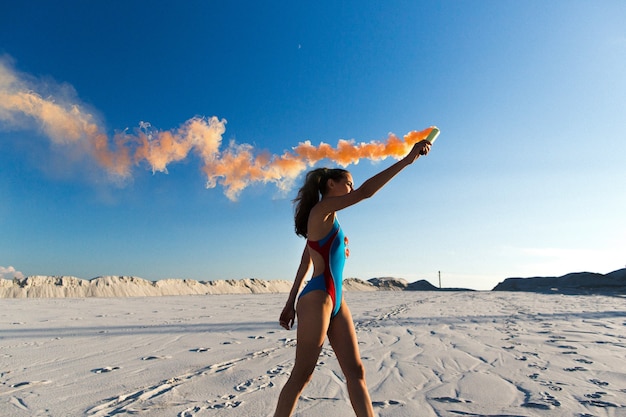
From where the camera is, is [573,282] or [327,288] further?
[573,282]

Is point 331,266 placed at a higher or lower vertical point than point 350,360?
higher

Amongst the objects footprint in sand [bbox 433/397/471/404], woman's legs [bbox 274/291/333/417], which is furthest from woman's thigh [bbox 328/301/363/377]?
footprint in sand [bbox 433/397/471/404]

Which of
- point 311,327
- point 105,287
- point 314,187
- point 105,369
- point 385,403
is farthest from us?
point 105,287

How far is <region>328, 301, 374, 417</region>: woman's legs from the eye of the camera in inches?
95.6

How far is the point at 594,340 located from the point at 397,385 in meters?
4.71

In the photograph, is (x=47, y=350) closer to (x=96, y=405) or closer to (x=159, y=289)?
(x=96, y=405)

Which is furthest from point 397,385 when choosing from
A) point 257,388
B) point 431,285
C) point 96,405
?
point 431,285

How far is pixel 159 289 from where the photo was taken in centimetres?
4166

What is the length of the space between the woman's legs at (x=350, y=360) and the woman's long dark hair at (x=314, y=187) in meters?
0.67

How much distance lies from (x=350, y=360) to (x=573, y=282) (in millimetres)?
55836

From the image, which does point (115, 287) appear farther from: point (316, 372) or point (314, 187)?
point (314, 187)

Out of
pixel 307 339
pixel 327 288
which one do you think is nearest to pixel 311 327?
pixel 307 339

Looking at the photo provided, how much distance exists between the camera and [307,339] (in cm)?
241

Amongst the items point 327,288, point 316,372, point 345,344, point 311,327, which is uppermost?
point 327,288
